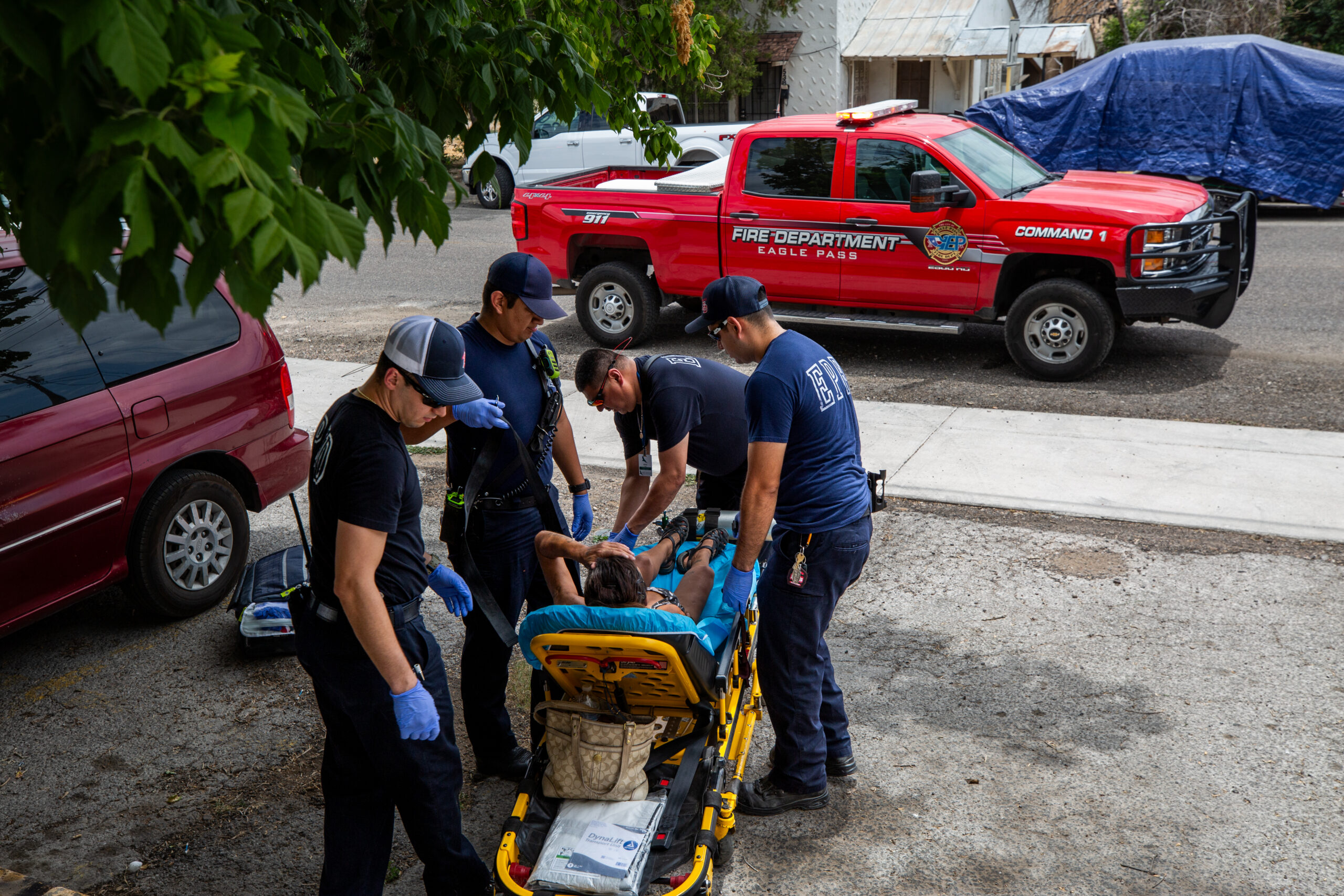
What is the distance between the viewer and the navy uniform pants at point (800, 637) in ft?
12.3

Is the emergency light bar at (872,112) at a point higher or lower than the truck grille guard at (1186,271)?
higher

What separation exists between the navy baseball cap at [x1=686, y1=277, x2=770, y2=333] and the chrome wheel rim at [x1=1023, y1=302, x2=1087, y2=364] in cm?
537

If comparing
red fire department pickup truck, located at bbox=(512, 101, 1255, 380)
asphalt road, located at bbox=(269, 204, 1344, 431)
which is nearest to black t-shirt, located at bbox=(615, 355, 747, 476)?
asphalt road, located at bbox=(269, 204, 1344, 431)

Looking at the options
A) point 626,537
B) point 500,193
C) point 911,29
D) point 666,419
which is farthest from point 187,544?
point 911,29

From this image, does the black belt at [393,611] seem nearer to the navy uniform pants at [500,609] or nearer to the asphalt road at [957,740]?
the navy uniform pants at [500,609]

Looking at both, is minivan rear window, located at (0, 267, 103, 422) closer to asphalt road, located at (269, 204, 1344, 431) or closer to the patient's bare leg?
asphalt road, located at (269, 204, 1344, 431)

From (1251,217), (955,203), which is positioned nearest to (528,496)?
(955,203)

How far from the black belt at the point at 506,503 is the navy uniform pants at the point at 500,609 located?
0.05ft

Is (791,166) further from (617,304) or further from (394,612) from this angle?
(394,612)

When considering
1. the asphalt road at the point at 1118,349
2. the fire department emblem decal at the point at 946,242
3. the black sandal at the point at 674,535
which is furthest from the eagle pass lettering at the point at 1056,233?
the black sandal at the point at 674,535

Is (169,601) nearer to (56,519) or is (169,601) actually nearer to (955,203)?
(56,519)

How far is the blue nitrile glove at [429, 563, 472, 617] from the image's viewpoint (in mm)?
3775

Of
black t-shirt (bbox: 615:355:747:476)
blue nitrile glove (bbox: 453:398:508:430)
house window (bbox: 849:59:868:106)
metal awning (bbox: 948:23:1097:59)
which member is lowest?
black t-shirt (bbox: 615:355:747:476)

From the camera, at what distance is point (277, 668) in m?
5.03
